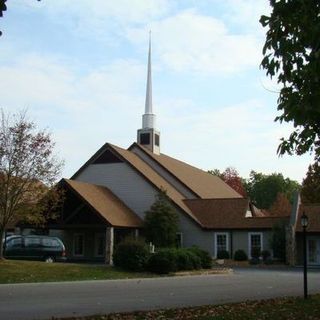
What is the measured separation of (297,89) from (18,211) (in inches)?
871

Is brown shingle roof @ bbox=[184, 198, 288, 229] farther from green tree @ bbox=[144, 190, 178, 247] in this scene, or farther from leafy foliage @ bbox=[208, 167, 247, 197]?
leafy foliage @ bbox=[208, 167, 247, 197]

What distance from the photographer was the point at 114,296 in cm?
1736

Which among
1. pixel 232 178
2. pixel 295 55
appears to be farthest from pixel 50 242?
pixel 232 178

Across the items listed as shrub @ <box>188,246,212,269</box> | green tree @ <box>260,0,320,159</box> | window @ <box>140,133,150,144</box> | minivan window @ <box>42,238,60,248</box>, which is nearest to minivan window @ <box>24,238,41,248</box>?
minivan window @ <box>42,238,60,248</box>

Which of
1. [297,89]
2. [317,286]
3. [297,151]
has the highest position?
[297,89]

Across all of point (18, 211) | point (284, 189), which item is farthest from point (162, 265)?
point (284, 189)

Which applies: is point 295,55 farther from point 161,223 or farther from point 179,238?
point 179,238

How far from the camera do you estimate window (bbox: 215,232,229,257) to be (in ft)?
143

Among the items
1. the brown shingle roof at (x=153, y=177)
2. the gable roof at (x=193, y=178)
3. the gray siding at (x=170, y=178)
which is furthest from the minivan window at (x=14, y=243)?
the gable roof at (x=193, y=178)

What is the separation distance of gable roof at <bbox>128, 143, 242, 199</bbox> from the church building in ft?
1.74

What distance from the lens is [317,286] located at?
22828 millimetres

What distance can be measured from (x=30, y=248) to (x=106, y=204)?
9.35 meters

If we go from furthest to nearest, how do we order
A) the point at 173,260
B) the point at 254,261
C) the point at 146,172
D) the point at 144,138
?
1. the point at 144,138
2. the point at 146,172
3. the point at 254,261
4. the point at 173,260

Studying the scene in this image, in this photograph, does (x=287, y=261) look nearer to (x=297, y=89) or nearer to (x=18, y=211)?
(x=18, y=211)
